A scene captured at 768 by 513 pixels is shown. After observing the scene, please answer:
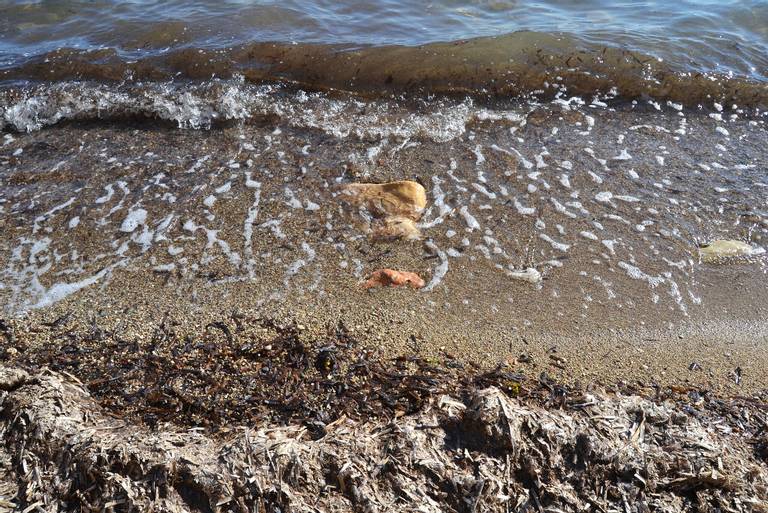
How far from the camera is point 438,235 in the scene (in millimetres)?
4430

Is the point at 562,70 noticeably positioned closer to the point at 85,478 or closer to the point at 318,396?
the point at 318,396

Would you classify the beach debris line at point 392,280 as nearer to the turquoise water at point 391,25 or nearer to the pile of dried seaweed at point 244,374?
the pile of dried seaweed at point 244,374

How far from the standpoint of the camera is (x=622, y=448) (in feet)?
7.91

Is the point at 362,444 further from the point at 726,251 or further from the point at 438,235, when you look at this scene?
the point at 726,251

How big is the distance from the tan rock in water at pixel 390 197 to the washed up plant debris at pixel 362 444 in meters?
1.83

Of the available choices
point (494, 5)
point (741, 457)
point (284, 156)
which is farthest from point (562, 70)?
point (741, 457)

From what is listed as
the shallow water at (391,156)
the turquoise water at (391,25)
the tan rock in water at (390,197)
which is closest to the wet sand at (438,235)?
the shallow water at (391,156)

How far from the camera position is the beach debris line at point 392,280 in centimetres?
386

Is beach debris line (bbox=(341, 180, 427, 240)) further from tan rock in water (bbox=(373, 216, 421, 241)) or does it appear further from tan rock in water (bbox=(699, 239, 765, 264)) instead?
tan rock in water (bbox=(699, 239, 765, 264))

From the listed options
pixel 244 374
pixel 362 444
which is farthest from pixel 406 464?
pixel 244 374

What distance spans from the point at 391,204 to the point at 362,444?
2.58 metres

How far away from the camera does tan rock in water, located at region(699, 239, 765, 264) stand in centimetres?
421

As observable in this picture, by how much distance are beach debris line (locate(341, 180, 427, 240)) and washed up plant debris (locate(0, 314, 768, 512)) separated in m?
1.57

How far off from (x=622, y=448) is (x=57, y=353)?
9.61 ft
